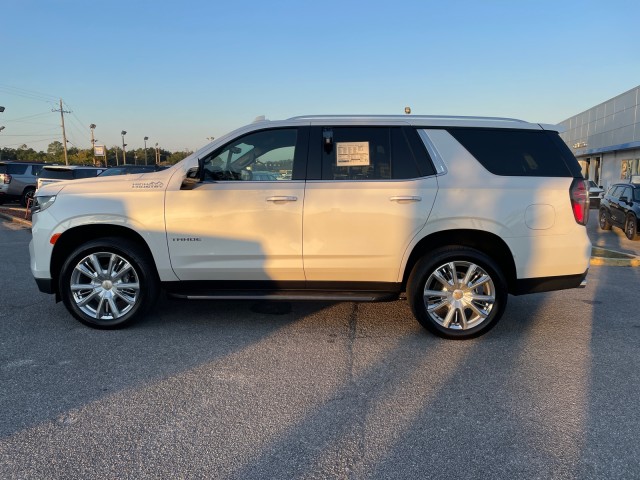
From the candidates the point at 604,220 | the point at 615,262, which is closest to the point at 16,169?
the point at 615,262

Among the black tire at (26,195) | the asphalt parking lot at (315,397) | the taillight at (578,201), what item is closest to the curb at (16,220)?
the black tire at (26,195)

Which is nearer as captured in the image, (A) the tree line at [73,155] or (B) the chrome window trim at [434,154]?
(B) the chrome window trim at [434,154]

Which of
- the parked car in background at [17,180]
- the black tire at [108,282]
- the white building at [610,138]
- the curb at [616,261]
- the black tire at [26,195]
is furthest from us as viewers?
the white building at [610,138]

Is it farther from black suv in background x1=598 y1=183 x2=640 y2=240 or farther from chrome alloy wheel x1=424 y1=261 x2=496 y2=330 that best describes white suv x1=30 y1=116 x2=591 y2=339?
black suv in background x1=598 y1=183 x2=640 y2=240

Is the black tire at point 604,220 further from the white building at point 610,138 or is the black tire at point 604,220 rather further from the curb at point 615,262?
the white building at point 610,138

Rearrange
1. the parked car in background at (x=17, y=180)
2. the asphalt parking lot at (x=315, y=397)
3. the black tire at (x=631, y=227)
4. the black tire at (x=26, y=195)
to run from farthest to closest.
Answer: the parked car in background at (x=17, y=180), the black tire at (x=26, y=195), the black tire at (x=631, y=227), the asphalt parking lot at (x=315, y=397)

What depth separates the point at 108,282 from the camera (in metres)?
4.81

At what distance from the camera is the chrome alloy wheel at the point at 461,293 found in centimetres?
459

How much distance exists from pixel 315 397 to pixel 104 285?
255 centimetres

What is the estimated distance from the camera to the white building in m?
31.7

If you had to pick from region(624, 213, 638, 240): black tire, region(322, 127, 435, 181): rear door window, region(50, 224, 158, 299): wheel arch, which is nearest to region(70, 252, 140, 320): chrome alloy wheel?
region(50, 224, 158, 299): wheel arch

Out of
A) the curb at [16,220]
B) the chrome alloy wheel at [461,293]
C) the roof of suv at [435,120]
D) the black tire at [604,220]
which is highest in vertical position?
the roof of suv at [435,120]

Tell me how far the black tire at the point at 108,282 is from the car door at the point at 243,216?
0.36 meters

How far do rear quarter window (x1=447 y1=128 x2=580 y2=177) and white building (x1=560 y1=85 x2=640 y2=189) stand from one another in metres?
25.6
